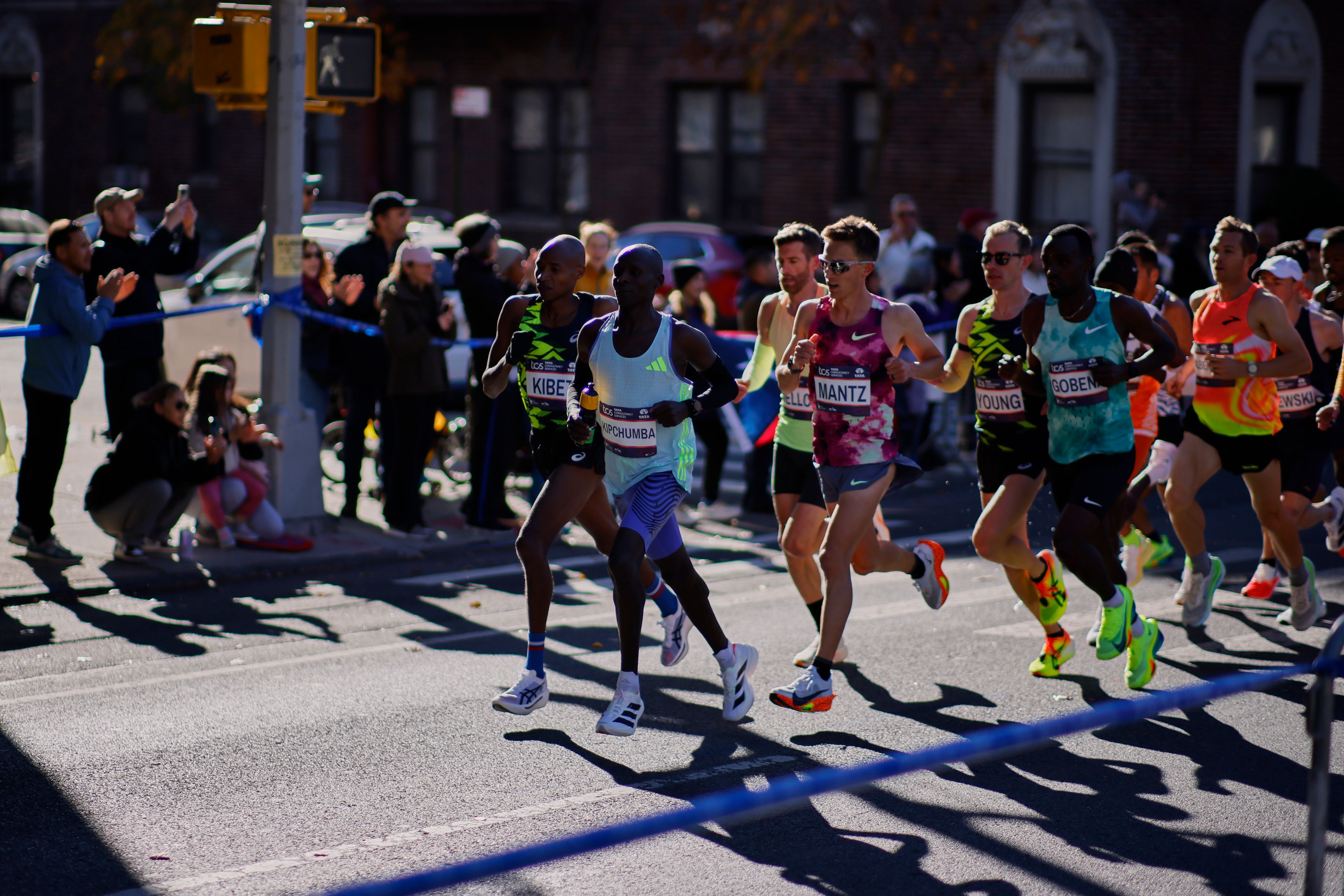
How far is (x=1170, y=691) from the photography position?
7152 mm

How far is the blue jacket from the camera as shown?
9.20m

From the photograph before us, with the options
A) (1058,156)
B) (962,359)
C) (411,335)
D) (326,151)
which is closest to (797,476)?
(962,359)

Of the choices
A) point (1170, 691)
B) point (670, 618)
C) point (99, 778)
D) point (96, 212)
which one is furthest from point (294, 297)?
point (1170, 691)

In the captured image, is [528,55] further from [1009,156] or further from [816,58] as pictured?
[1009,156]

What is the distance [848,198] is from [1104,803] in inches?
820

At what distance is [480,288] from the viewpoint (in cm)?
1066

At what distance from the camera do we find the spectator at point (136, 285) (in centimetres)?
1005

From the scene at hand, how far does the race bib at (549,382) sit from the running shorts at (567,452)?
0.11 m

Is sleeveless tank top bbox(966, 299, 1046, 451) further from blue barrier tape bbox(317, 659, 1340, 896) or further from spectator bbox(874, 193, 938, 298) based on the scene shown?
spectator bbox(874, 193, 938, 298)

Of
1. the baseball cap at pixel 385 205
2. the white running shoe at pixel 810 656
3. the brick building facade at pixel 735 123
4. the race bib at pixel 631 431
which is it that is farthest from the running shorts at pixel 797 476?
the brick building facade at pixel 735 123

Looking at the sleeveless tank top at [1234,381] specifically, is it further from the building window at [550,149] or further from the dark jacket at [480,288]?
the building window at [550,149]

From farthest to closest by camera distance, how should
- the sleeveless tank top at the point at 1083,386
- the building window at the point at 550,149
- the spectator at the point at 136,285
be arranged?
the building window at the point at 550,149 → the spectator at the point at 136,285 → the sleeveless tank top at the point at 1083,386

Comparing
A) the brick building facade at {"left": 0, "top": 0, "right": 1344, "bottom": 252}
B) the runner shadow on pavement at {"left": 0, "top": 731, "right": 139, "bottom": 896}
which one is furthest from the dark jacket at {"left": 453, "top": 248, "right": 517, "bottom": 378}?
the brick building facade at {"left": 0, "top": 0, "right": 1344, "bottom": 252}

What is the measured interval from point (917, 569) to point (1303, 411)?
91.6 inches
